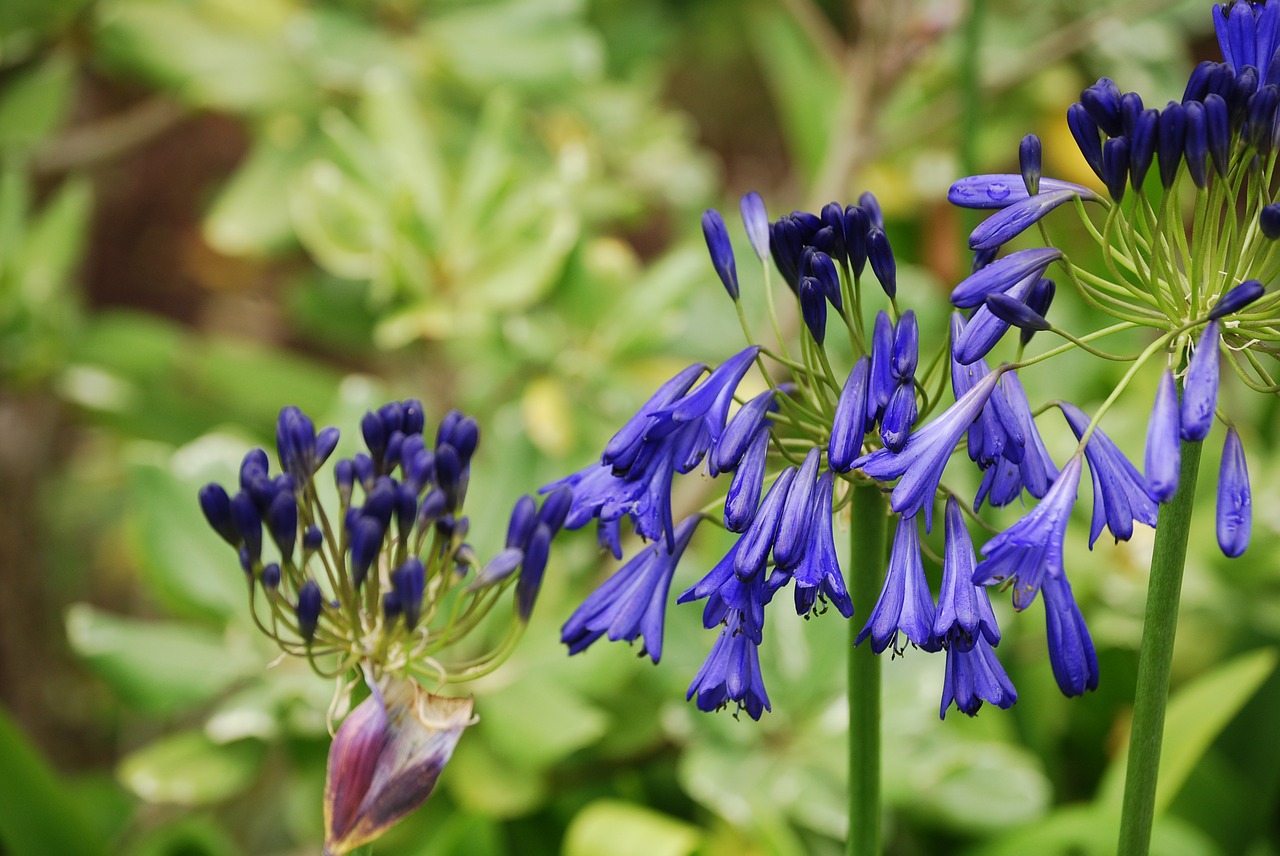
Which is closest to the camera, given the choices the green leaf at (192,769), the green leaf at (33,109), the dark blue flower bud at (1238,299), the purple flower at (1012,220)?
the dark blue flower bud at (1238,299)

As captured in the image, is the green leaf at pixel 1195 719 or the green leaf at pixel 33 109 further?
the green leaf at pixel 33 109

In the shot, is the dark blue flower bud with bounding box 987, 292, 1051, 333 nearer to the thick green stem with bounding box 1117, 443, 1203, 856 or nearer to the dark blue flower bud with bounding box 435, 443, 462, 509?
the thick green stem with bounding box 1117, 443, 1203, 856

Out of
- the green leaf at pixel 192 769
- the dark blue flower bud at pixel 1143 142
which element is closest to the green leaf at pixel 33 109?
the green leaf at pixel 192 769

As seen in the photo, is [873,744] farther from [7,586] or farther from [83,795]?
[7,586]

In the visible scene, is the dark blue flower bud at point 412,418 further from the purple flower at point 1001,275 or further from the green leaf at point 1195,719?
the green leaf at point 1195,719

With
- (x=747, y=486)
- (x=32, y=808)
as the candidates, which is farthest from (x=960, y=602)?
(x=32, y=808)

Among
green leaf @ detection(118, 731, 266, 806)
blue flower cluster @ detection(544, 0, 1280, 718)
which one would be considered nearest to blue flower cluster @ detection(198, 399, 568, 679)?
blue flower cluster @ detection(544, 0, 1280, 718)

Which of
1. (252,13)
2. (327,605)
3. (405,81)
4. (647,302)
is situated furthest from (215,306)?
(327,605)
